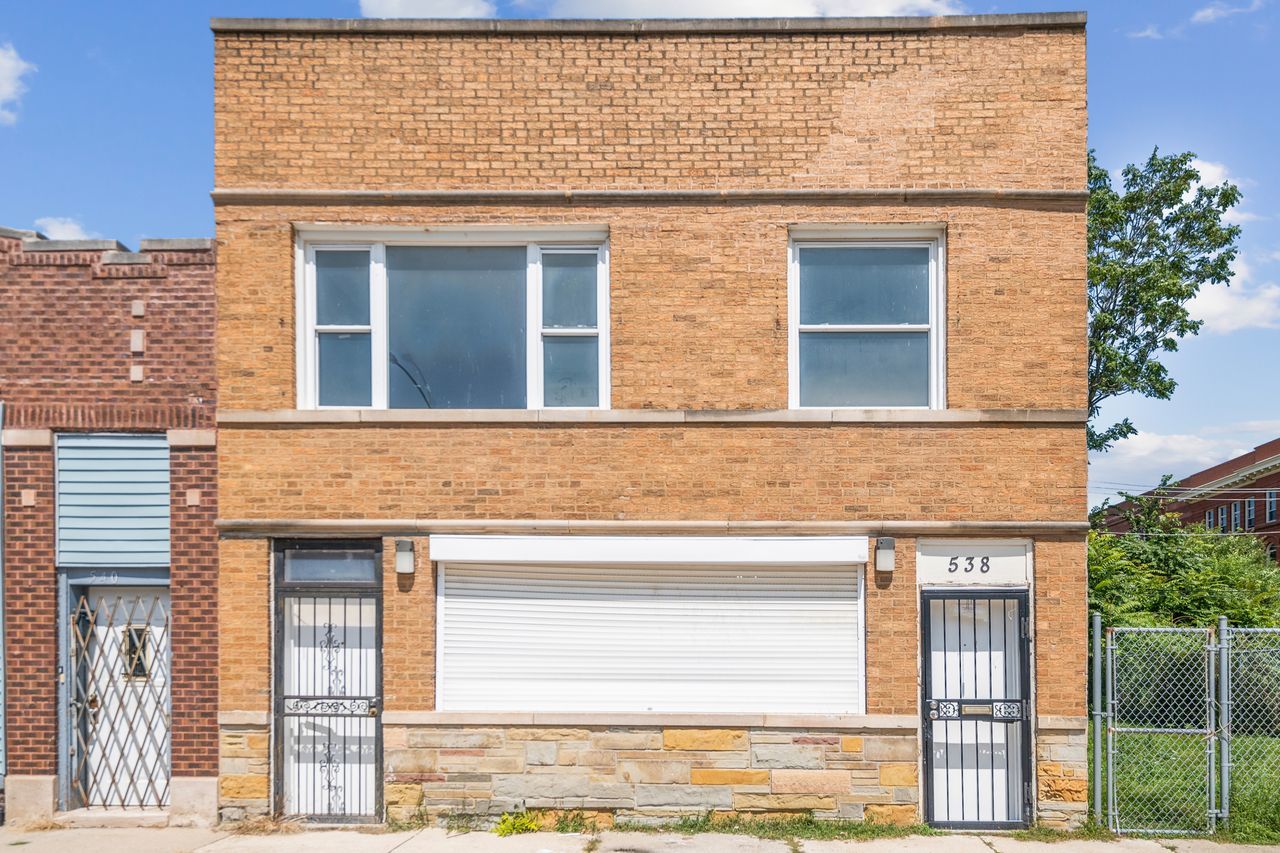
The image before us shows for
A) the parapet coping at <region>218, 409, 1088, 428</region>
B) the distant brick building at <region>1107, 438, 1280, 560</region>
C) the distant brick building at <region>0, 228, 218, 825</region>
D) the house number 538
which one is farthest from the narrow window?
the distant brick building at <region>1107, 438, 1280, 560</region>

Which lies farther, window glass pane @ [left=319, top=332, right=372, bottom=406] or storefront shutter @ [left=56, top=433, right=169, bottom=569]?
window glass pane @ [left=319, top=332, right=372, bottom=406]

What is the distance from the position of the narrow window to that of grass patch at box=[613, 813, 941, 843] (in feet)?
12.2

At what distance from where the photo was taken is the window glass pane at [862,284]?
831cm

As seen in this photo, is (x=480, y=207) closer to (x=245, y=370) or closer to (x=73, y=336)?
(x=245, y=370)

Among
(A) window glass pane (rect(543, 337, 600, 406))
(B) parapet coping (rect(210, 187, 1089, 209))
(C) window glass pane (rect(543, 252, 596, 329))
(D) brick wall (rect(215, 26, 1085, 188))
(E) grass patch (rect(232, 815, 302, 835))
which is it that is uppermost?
(D) brick wall (rect(215, 26, 1085, 188))

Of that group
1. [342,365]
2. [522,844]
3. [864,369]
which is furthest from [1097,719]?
[342,365]

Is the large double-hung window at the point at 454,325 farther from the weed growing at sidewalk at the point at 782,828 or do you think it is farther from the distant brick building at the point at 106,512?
the weed growing at sidewalk at the point at 782,828

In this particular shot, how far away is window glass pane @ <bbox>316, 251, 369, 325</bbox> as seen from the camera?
27.6 feet

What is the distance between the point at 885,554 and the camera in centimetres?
791

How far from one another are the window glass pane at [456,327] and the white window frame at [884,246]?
252cm

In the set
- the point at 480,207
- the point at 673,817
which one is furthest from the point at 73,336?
the point at 673,817

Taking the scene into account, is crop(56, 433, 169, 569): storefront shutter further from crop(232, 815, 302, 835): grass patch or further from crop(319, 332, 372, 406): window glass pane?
crop(232, 815, 302, 835): grass patch

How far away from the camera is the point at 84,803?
8.21 metres

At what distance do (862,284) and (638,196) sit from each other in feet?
7.42
